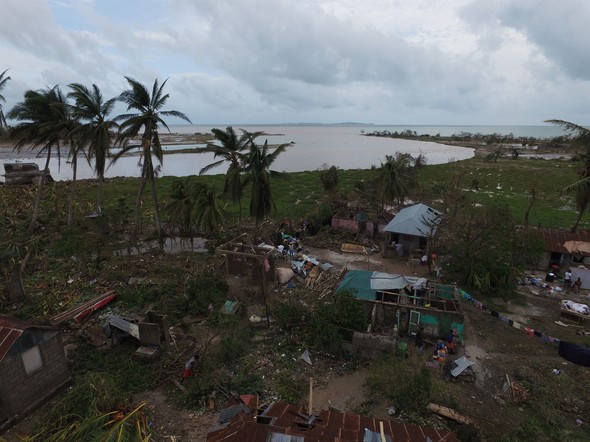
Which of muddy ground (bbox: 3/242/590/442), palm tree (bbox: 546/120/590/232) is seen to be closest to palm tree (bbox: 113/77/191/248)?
muddy ground (bbox: 3/242/590/442)

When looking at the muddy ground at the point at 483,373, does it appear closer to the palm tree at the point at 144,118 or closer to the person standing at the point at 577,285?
the person standing at the point at 577,285

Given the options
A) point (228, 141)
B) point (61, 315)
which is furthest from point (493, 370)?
point (228, 141)

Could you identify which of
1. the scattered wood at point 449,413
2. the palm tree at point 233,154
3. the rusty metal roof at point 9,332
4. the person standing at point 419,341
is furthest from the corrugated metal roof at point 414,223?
the rusty metal roof at point 9,332

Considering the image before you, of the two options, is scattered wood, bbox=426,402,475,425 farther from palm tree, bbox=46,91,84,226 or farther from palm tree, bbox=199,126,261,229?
palm tree, bbox=46,91,84,226

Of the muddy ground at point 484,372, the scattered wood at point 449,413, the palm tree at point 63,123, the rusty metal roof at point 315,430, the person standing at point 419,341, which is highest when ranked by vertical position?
the palm tree at point 63,123

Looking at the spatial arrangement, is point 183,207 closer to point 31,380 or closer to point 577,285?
point 31,380

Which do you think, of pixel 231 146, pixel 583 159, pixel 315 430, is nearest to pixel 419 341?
pixel 315 430
